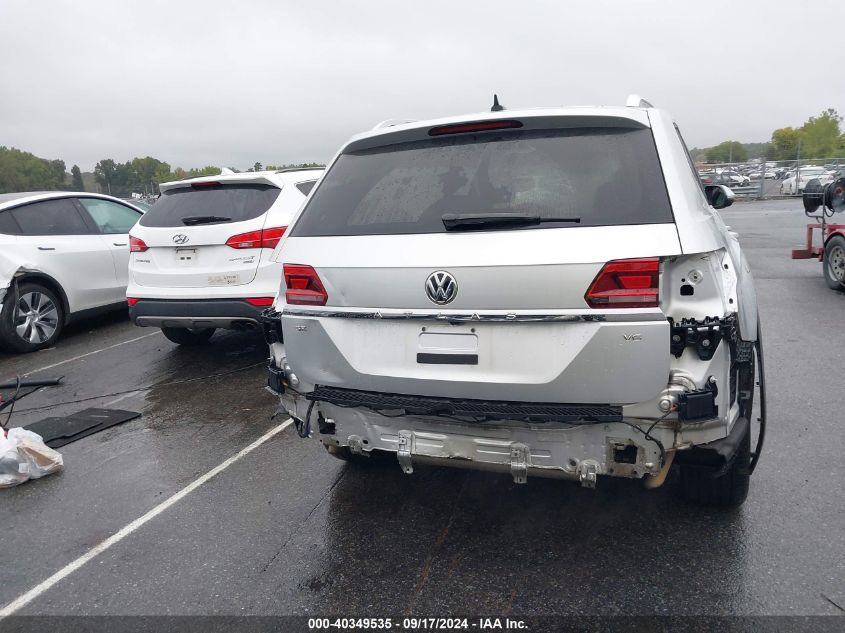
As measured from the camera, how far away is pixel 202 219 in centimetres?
625

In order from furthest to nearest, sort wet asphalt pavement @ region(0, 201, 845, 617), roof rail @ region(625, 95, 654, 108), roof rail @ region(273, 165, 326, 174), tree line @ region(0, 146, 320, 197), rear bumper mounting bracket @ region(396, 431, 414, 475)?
tree line @ region(0, 146, 320, 197)
roof rail @ region(273, 165, 326, 174)
roof rail @ region(625, 95, 654, 108)
rear bumper mounting bracket @ region(396, 431, 414, 475)
wet asphalt pavement @ region(0, 201, 845, 617)

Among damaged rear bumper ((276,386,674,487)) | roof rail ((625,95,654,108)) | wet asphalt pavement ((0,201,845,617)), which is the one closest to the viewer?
damaged rear bumper ((276,386,674,487))

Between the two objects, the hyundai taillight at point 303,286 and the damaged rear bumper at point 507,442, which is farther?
the hyundai taillight at point 303,286

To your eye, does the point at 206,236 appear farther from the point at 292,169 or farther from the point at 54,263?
the point at 54,263

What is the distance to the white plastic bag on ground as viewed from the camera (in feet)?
13.5

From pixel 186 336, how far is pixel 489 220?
18.8ft

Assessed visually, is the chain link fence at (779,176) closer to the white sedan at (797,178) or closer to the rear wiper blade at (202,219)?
the white sedan at (797,178)

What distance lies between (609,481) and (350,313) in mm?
1828

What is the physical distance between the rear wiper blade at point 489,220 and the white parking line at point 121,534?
7.57ft

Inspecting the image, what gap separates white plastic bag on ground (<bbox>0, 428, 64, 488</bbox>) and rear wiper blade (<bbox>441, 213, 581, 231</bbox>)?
10.3 ft

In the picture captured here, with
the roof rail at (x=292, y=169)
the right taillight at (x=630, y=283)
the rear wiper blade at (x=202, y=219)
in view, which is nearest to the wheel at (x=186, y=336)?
the rear wiper blade at (x=202, y=219)

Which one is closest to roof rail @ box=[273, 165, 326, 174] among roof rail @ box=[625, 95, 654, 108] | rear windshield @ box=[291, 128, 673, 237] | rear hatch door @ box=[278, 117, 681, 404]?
rear windshield @ box=[291, 128, 673, 237]

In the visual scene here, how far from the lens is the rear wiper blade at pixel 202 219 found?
6195mm

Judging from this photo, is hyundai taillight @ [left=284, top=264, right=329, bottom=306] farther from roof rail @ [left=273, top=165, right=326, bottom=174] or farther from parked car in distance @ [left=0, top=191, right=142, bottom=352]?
parked car in distance @ [left=0, top=191, right=142, bottom=352]
